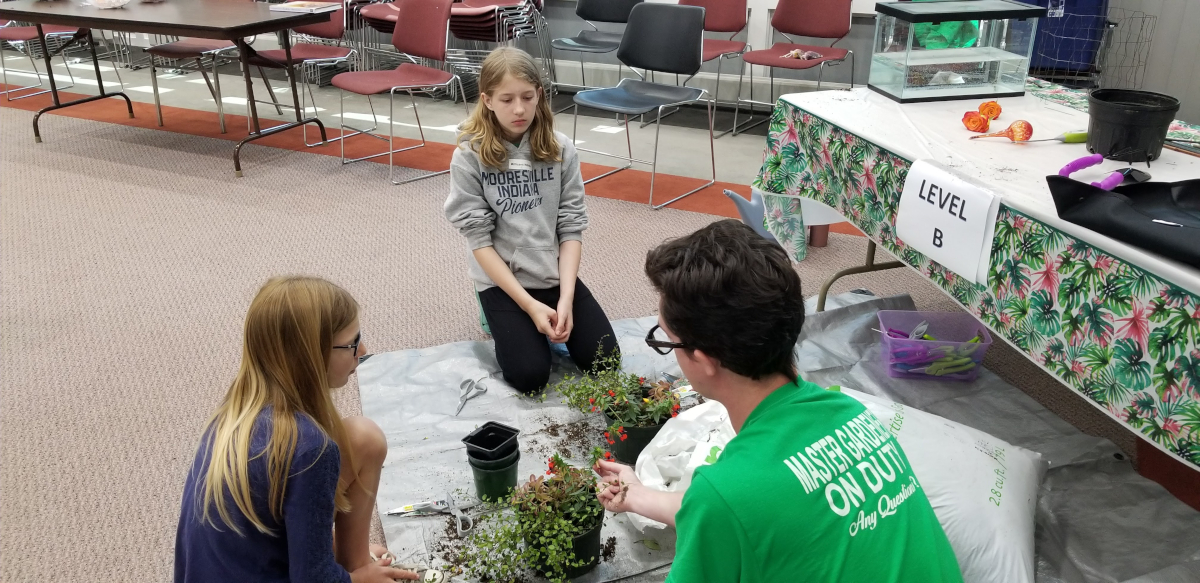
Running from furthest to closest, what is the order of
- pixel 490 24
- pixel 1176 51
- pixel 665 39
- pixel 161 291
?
pixel 490 24, pixel 1176 51, pixel 665 39, pixel 161 291

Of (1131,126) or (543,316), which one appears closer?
(1131,126)

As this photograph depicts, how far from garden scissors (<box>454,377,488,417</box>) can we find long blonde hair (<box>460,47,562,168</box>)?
63 centimetres

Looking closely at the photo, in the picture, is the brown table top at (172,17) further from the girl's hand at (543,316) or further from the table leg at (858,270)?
the table leg at (858,270)

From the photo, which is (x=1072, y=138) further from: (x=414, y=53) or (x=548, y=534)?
(x=414, y=53)

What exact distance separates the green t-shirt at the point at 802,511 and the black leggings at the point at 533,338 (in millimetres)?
1379

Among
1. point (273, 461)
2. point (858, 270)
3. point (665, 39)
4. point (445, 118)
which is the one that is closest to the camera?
point (273, 461)

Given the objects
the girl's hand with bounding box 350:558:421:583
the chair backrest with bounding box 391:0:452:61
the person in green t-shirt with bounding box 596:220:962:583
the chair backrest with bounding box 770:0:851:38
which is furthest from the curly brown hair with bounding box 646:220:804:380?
the chair backrest with bounding box 770:0:851:38

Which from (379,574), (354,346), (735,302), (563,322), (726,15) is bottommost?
(379,574)

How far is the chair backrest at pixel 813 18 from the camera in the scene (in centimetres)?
493

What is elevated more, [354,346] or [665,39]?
[665,39]

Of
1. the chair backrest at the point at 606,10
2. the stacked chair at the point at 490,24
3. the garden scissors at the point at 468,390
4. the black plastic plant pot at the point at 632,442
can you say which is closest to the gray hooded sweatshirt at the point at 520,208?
the garden scissors at the point at 468,390

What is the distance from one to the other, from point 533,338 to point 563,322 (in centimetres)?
11

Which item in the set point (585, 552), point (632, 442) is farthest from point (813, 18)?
point (585, 552)

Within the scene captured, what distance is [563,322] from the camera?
246 cm
